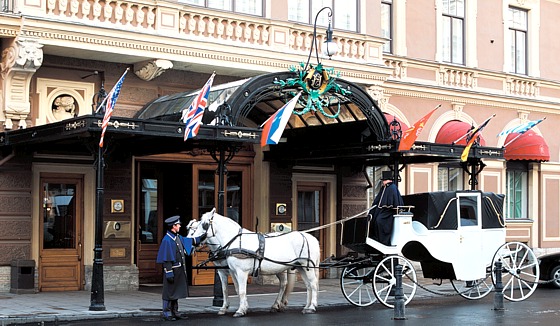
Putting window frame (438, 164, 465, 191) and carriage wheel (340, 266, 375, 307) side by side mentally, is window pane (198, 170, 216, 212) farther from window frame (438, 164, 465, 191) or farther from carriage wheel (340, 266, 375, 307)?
window frame (438, 164, 465, 191)

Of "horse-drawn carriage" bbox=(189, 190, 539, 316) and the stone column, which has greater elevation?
the stone column

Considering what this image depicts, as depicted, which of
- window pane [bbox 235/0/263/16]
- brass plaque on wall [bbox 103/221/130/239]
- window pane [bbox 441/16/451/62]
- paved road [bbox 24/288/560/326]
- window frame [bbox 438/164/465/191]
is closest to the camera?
paved road [bbox 24/288/560/326]

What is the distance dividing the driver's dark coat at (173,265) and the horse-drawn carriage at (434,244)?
3155 millimetres

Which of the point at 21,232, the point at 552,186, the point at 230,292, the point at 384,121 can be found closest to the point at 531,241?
the point at 552,186

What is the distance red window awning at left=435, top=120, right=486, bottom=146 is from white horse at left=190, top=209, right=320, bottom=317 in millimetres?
9669

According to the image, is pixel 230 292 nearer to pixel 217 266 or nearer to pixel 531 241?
pixel 217 266

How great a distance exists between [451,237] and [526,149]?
Result: 1010 cm

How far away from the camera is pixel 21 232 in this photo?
61.0 ft

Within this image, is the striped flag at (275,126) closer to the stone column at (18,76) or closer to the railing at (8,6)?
the stone column at (18,76)

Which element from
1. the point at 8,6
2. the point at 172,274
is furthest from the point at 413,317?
the point at 8,6

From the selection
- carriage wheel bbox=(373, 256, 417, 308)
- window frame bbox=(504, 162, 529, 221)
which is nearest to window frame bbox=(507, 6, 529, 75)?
window frame bbox=(504, 162, 529, 221)

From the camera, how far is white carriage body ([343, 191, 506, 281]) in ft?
57.7

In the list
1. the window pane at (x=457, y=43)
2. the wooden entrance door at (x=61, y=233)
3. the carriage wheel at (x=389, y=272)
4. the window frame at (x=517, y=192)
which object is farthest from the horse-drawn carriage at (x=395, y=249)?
the window frame at (x=517, y=192)

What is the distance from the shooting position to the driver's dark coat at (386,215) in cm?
1750
